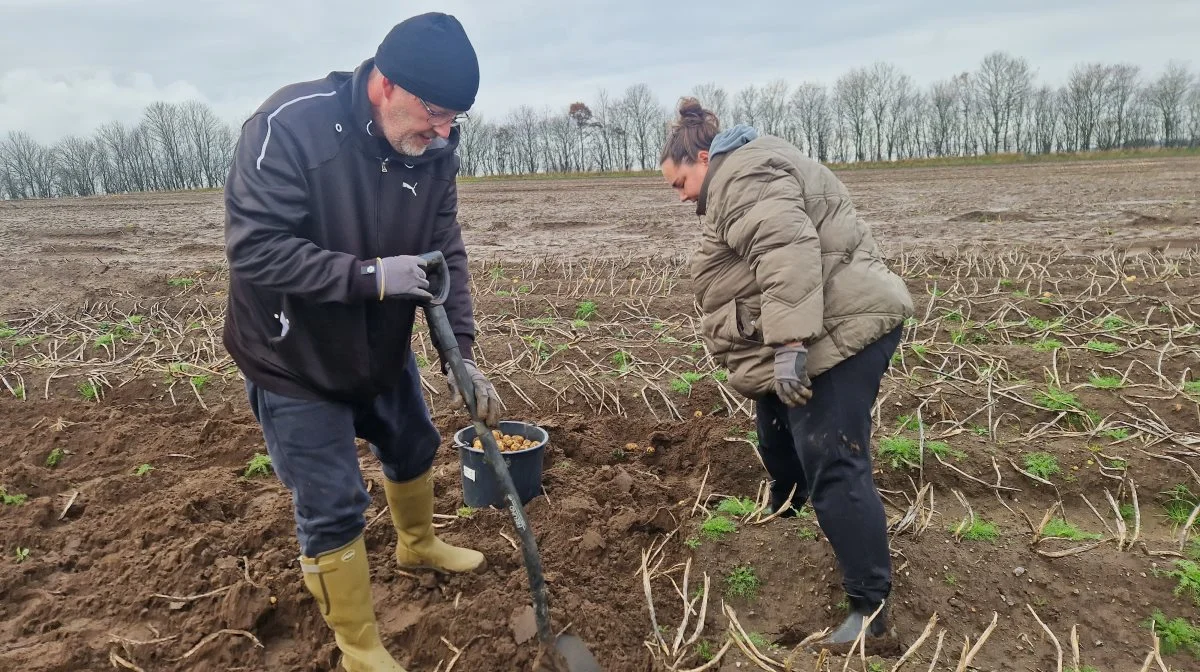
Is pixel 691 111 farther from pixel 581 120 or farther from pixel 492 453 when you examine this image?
pixel 581 120

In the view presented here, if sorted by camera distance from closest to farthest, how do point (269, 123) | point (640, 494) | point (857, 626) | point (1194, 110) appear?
1. point (269, 123)
2. point (857, 626)
3. point (640, 494)
4. point (1194, 110)

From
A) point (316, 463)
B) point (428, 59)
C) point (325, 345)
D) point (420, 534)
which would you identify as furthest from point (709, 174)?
point (420, 534)

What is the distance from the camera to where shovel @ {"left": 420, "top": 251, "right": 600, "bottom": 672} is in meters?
2.50

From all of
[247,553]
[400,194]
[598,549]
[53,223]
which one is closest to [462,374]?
[400,194]

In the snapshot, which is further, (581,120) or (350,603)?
(581,120)

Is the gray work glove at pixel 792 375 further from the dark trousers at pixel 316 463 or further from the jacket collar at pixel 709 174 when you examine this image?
the dark trousers at pixel 316 463

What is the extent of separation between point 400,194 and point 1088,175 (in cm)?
2717

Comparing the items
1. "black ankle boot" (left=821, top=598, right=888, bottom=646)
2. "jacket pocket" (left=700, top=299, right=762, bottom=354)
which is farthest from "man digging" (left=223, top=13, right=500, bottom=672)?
"black ankle boot" (left=821, top=598, right=888, bottom=646)

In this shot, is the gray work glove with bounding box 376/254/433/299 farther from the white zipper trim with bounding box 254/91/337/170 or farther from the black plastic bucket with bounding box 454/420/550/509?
the black plastic bucket with bounding box 454/420/550/509

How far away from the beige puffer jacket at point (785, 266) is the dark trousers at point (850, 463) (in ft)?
0.27

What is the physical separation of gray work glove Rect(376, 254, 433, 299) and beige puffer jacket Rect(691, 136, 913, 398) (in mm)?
1056

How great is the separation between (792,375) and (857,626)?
0.96m

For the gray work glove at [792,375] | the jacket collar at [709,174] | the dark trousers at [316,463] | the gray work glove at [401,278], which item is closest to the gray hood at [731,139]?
the jacket collar at [709,174]

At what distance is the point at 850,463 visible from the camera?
265 cm
